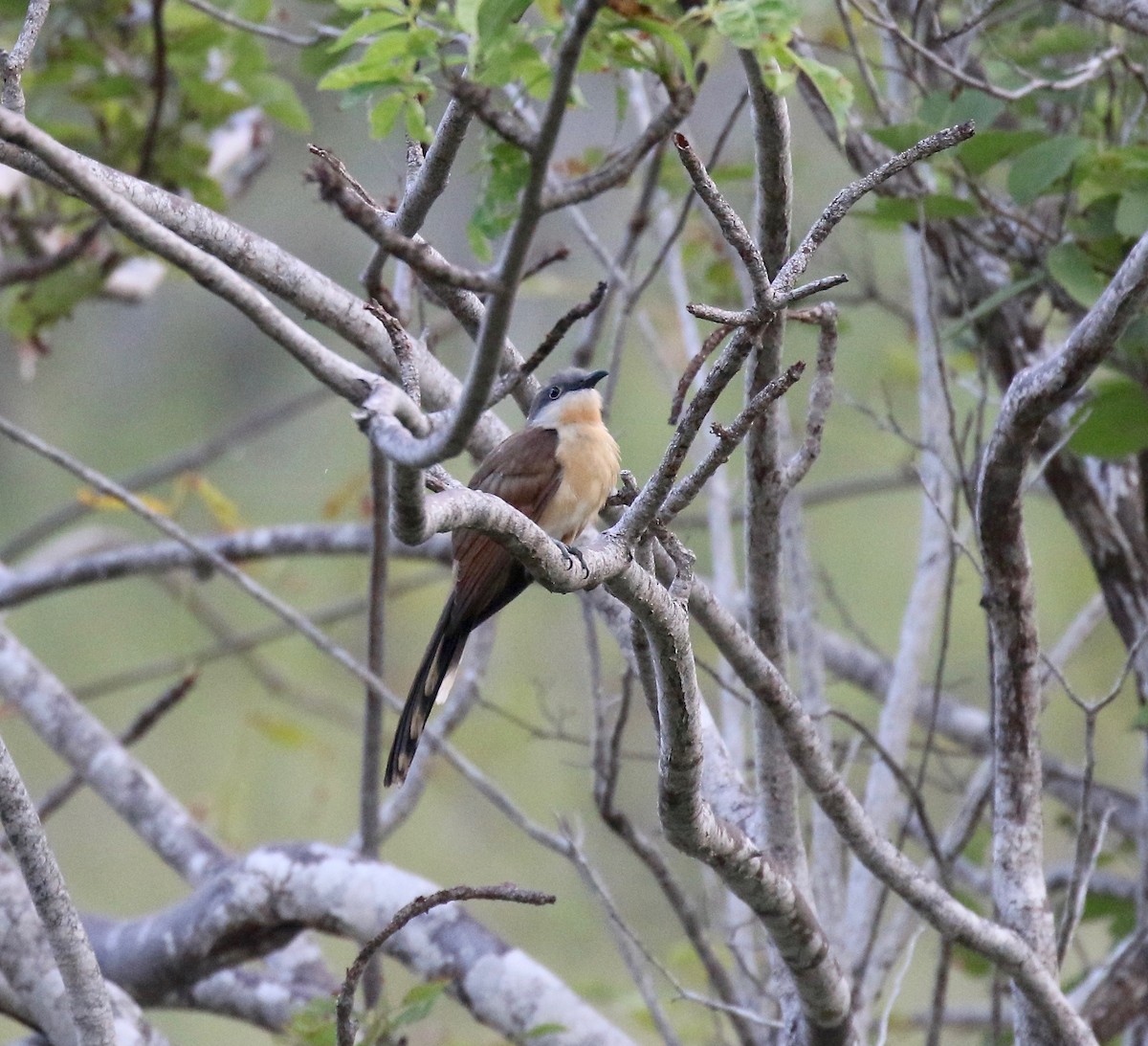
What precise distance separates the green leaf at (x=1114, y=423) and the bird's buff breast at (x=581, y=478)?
1.05 meters

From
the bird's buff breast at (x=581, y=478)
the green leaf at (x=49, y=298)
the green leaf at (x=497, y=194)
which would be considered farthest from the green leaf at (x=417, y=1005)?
the green leaf at (x=49, y=298)

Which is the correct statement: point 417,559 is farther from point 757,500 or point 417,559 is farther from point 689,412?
point 689,412

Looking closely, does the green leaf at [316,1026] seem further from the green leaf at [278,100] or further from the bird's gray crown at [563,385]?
the green leaf at [278,100]

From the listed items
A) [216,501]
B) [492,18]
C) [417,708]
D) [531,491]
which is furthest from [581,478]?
[216,501]

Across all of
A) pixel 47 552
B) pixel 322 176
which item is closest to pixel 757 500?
pixel 322 176

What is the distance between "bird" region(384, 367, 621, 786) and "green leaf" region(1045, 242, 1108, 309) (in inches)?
41.9

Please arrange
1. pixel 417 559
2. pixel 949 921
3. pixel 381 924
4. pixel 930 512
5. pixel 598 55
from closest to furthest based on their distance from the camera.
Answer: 1. pixel 598 55
2. pixel 949 921
3. pixel 381 924
4. pixel 930 512
5. pixel 417 559

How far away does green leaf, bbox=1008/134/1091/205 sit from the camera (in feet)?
9.99

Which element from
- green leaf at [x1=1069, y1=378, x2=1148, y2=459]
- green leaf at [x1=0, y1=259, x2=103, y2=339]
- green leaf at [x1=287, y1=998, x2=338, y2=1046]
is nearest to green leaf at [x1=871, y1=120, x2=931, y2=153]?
green leaf at [x1=1069, y1=378, x2=1148, y2=459]

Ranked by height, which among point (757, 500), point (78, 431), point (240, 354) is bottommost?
point (757, 500)

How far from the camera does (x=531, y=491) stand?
3.50 metres

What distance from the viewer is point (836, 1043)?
8.89 feet

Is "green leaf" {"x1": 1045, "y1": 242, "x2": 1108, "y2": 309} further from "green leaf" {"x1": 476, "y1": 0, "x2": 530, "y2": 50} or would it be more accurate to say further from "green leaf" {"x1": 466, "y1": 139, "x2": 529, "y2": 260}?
"green leaf" {"x1": 476, "y1": 0, "x2": 530, "y2": 50}

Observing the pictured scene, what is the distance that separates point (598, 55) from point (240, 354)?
8044 mm
